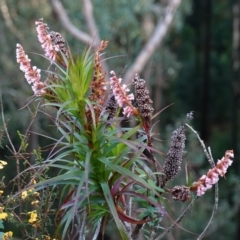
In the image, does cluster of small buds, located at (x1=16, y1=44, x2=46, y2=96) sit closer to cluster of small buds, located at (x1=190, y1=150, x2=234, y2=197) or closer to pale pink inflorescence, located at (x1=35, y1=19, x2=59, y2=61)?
pale pink inflorescence, located at (x1=35, y1=19, x2=59, y2=61)

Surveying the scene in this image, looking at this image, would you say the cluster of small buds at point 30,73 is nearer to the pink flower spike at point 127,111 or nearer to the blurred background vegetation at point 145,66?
the pink flower spike at point 127,111

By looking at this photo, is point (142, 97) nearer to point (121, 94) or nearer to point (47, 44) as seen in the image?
point (121, 94)

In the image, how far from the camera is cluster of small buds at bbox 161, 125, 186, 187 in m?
1.82

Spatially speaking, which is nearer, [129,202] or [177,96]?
[129,202]

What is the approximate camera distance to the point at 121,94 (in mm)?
1792

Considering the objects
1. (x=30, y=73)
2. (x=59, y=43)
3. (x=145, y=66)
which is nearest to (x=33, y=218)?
(x=30, y=73)

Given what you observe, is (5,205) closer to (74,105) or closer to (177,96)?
(74,105)

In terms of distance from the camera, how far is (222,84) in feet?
56.4

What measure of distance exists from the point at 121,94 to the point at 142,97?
65mm

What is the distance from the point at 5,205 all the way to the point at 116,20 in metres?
8.07

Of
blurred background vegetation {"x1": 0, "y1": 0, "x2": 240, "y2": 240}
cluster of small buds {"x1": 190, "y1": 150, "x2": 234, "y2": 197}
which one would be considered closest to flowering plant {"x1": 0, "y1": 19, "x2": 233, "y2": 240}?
cluster of small buds {"x1": 190, "y1": 150, "x2": 234, "y2": 197}

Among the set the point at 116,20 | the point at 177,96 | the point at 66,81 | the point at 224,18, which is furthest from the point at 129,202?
the point at 224,18

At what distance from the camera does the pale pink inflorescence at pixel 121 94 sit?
1.79 m

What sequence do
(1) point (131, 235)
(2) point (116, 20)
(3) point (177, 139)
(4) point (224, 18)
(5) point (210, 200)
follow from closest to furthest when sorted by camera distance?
(3) point (177, 139), (1) point (131, 235), (2) point (116, 20), (5) point (210, 200), (4) point (224, 18)
